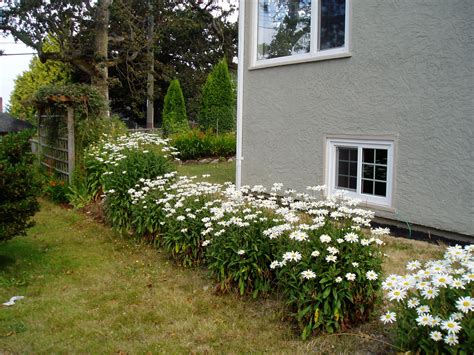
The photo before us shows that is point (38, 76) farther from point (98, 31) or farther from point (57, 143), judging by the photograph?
point (57, 143)

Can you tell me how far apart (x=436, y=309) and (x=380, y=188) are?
11.9ft

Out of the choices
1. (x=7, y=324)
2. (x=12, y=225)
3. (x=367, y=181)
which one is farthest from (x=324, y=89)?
(x=7, y=324)

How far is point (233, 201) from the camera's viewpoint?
5156mm

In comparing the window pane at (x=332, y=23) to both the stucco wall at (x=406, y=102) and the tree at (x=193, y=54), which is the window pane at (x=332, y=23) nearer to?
the stucco wall at (x=406, y=102)

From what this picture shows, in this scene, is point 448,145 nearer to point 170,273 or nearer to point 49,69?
point 170,273

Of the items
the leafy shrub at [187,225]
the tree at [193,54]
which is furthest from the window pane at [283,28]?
the tree at [193,54]

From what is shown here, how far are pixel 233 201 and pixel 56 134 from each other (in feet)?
23.1

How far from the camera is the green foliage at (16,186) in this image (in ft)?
16.9

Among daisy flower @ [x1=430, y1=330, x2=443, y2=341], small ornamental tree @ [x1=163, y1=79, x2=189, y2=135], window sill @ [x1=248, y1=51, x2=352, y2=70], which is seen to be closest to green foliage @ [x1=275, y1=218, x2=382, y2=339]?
daisy flower @ [x1=430, y1=330, x2=443, y2=341]

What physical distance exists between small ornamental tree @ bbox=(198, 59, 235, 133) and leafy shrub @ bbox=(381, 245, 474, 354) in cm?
1725

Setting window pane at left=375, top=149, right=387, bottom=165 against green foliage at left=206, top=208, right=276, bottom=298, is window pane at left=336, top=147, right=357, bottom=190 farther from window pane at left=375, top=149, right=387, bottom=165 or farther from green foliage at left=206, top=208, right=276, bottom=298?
green foliage at left=206, top=208, right=276, bottom=298

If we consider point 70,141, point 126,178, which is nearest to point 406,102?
point 126,178

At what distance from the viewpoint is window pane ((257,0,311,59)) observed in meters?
7.00

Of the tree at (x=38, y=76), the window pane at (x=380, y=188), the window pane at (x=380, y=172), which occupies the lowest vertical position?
the window pane at (x=380, y=188)
